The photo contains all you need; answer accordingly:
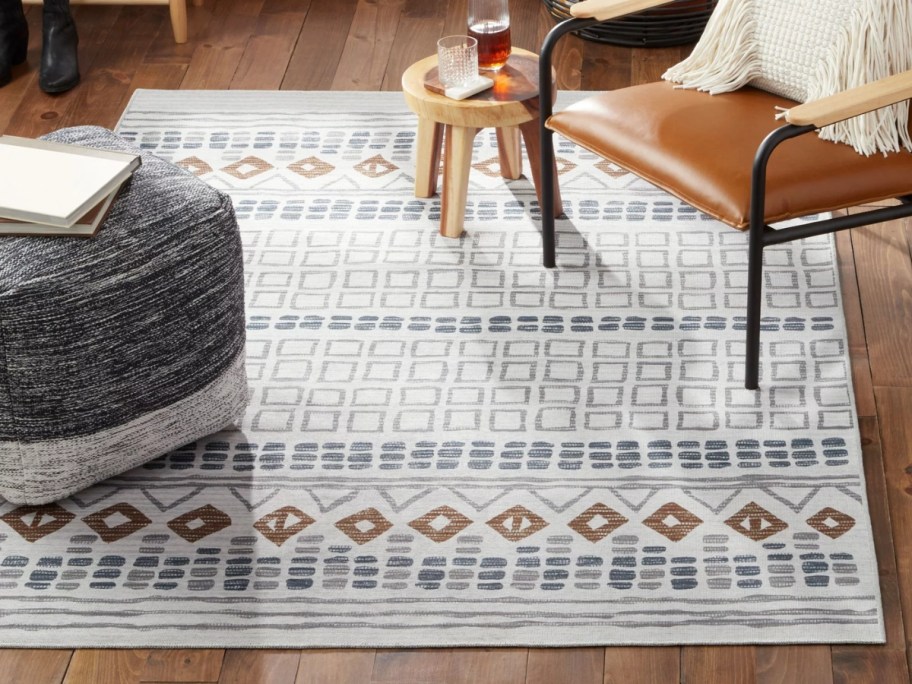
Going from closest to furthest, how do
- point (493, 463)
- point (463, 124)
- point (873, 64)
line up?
point (493, 463), point (873, 64), point (463, 124)

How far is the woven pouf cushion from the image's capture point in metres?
1.85

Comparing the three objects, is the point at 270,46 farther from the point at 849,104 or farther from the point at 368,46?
the point at 849,104

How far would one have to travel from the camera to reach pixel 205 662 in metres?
1.82

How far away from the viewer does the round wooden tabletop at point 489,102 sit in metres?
2.51

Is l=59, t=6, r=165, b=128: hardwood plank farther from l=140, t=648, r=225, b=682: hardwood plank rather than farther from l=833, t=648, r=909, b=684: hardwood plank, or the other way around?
l=833, t=648, r=909, b=684: hardwood plank

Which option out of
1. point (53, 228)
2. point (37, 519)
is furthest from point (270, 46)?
point (37, 519)

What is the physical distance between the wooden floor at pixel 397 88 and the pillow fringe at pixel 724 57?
486 mm

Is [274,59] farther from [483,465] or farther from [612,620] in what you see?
[612,620]

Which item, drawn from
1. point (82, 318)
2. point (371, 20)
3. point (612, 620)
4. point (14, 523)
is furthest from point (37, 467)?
point (371, 20)

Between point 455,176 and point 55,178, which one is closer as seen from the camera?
point 55,178

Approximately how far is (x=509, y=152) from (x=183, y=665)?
4.94 feet

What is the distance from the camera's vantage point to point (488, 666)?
5.91 ft

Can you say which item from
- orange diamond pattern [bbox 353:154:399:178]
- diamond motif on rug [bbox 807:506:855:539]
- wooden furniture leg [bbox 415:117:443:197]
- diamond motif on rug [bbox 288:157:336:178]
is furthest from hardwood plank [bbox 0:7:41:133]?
diamond motif on rug [bbox 807:506:855:539]

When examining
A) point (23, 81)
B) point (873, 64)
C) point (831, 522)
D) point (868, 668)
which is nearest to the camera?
point (868, 668)
